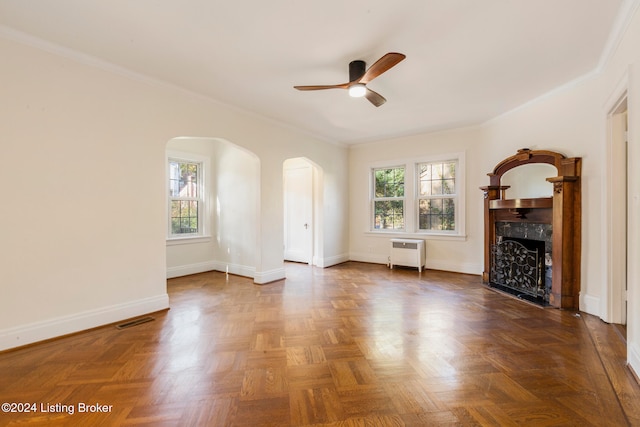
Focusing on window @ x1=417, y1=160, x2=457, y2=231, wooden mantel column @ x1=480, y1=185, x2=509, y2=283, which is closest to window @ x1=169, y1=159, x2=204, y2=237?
window @ x1=417, y1=160, x2=457, y2=231

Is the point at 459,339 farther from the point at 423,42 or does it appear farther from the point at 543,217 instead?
the point at 423,42

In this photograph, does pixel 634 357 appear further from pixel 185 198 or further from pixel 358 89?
pixel 185 198

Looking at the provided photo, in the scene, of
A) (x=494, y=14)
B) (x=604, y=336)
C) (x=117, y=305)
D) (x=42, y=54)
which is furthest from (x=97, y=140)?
(x=604, y=336)

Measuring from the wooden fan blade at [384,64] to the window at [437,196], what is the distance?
11.2 ft

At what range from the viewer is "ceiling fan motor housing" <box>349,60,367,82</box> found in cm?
272

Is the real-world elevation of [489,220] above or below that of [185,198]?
below

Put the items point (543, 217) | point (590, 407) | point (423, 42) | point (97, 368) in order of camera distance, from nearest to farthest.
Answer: point (590, 407)
point (97, 368)
point (423, 42)
point (543, 217)

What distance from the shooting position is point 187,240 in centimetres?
512

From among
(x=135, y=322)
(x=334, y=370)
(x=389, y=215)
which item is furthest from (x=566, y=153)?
(x=135, y=322)

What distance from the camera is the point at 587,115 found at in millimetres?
3141

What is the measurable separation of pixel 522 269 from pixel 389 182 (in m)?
2.92

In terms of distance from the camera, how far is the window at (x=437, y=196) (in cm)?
536

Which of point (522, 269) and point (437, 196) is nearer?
point (522, 269)

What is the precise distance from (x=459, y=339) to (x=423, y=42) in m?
2.71
